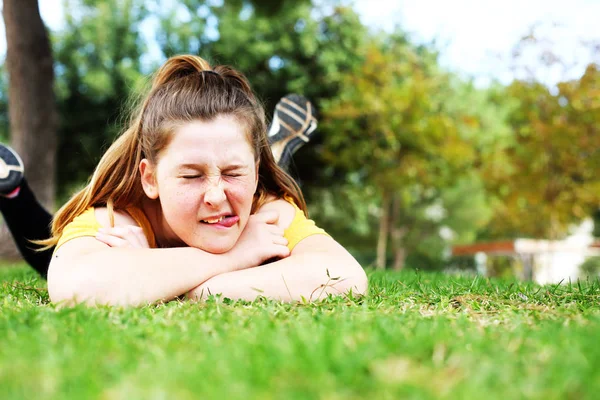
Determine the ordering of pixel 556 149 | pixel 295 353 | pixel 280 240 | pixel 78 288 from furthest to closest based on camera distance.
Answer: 1. pixel 556 149
2. pixel 280 240
3. pixel 78 288
4. pixel 295 353

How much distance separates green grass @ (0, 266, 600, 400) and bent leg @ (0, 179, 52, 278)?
235 centimetres

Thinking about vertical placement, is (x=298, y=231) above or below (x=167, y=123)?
below

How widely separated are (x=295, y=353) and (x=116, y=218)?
2.39 metres

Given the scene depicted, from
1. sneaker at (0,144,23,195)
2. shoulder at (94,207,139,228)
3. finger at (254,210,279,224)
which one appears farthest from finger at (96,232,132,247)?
sneaker at (0,144,23,195)

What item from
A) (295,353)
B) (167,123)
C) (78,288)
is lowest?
(78,288)

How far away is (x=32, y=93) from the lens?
9.74 metres

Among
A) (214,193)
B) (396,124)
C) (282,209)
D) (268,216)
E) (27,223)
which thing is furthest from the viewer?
(396,124)

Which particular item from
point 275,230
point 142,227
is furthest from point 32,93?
point 275,230

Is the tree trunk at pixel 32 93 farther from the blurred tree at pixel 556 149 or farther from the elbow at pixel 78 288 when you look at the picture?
the blurred tree at pixel 556 149

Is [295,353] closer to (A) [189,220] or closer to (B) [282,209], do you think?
(A) [189,220]

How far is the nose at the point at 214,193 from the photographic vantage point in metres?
3.24

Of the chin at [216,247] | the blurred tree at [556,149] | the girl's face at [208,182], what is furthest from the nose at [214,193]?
the blurred tree at [556,149]

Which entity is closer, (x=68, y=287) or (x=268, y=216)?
(x=68, y=287)

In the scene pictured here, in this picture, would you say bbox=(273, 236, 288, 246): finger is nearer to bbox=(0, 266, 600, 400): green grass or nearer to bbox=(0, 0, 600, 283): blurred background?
bbox=(0, 266, 600, 400): green grass
